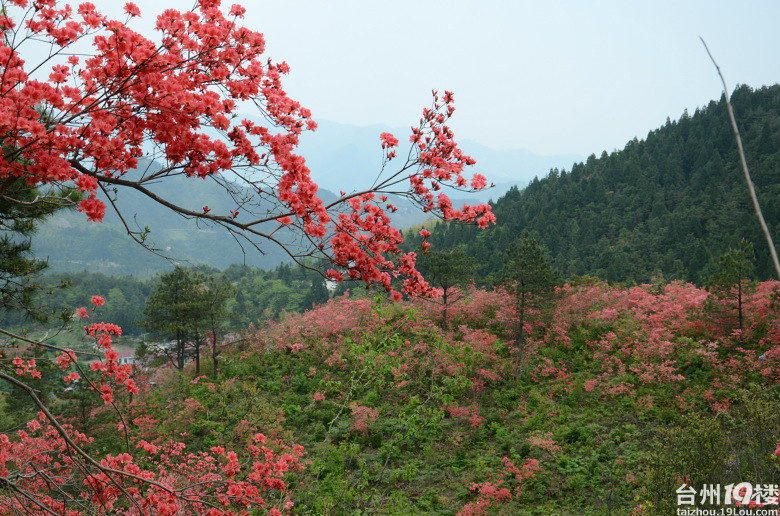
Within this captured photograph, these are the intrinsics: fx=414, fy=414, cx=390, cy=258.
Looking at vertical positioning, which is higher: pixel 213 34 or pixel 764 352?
pixel 213 34

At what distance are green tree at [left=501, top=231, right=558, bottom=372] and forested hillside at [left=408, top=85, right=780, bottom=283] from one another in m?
17.2

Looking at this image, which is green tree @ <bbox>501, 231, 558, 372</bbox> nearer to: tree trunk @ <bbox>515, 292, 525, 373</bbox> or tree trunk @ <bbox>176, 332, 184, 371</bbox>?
tree trunk @ <bbox>515, 292, 525, 373</bbox>

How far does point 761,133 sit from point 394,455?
44.4 meters

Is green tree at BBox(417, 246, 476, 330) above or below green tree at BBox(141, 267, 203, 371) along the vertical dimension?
above

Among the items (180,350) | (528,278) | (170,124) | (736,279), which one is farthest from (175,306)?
(736,279)

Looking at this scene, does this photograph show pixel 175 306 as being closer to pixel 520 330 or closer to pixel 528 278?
pixel 520 330

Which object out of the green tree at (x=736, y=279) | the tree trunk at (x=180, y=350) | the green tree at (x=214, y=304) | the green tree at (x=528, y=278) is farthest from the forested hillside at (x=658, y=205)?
the tree trunk at (x=180, y=350)

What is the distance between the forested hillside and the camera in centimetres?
2814

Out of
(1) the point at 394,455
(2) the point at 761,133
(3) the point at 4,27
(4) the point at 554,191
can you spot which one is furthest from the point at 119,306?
(2) the point at 761,133

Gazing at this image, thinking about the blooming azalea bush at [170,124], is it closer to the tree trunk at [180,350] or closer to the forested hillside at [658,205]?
the tree trunk at [180,350]

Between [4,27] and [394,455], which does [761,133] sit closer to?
[394,455]

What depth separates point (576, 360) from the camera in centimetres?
1146

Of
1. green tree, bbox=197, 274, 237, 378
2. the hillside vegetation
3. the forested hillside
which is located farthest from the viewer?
the forested hillside

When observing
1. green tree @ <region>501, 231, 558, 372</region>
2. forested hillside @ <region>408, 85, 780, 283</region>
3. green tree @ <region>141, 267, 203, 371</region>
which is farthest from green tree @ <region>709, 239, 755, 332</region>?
forested hillside @ <region>408, 85, 780, 283</region>
